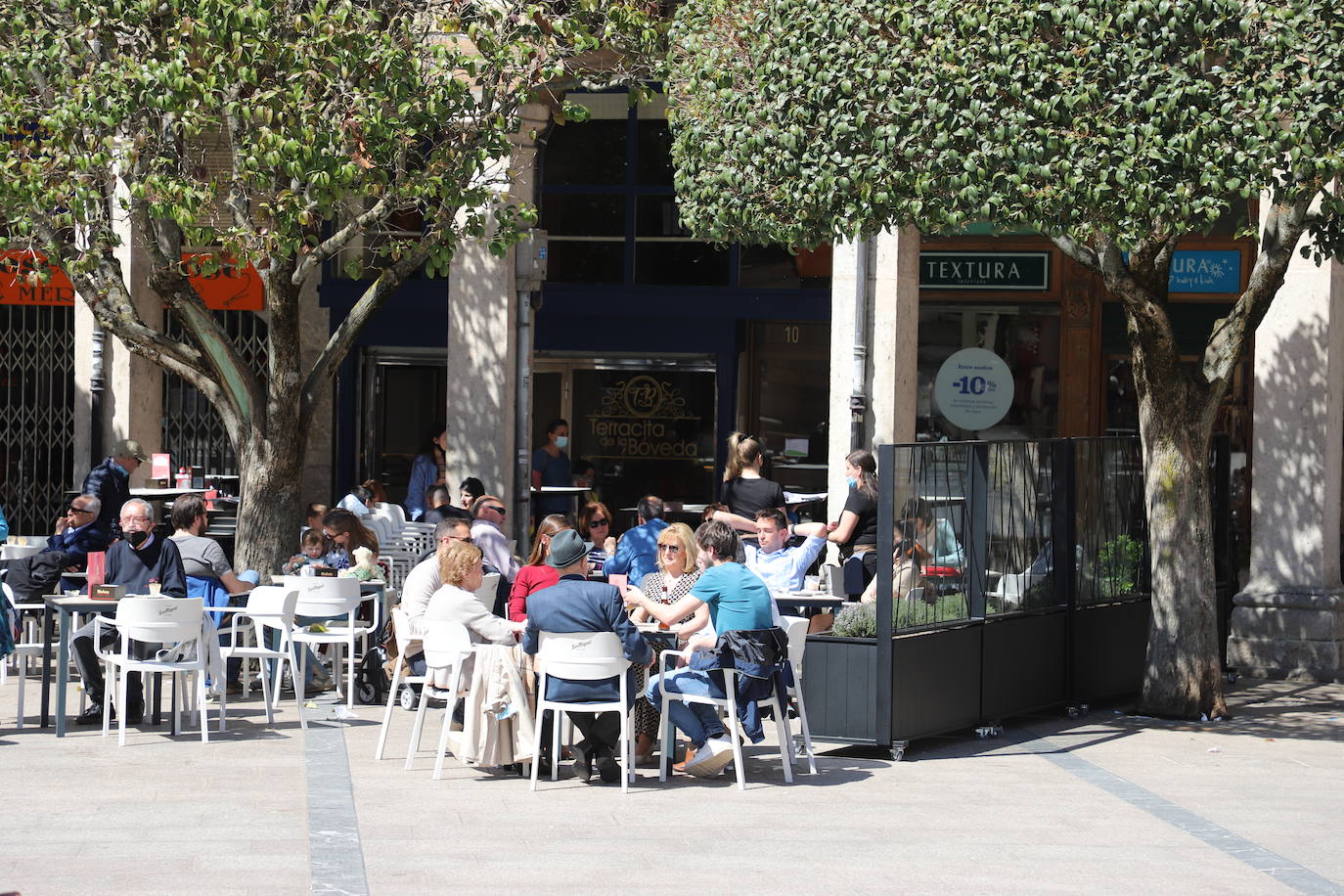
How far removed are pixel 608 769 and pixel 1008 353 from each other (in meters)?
10.5

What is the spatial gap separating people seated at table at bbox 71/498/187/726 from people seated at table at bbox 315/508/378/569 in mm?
1794

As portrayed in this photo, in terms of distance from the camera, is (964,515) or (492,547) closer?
(964,515)

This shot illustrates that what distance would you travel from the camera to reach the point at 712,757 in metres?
9.47

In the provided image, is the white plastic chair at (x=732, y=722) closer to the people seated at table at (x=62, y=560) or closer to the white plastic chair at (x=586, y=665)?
the white plastic chair at (x=586, y=665)

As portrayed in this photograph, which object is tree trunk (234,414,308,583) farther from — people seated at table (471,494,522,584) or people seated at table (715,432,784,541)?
people seated at table (715,432,784,541)

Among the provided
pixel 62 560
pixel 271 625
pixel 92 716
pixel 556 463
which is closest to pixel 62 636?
pixel 92 716

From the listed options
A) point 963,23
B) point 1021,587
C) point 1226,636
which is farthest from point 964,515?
point 1226,636

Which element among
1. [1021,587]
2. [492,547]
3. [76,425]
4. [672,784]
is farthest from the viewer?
[76,425]

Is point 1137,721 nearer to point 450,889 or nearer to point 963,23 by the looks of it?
point 963,23

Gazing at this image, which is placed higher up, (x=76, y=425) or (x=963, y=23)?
(x=963, y=23)

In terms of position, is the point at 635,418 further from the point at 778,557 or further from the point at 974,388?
the point at 778,557

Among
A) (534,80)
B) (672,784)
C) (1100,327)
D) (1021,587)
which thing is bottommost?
(672,784)

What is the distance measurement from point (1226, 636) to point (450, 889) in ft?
29.2

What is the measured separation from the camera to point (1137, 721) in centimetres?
1188
